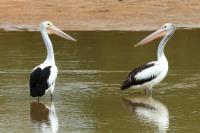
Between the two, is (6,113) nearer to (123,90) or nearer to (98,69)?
(123,90)

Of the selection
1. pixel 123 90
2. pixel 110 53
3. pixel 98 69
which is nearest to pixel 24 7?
pixel 110 53

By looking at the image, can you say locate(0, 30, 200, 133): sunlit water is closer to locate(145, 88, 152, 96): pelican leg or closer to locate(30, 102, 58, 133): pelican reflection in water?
locate(30, 102, 58, 133): pelican reflection in water

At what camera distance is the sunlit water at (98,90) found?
391 inches

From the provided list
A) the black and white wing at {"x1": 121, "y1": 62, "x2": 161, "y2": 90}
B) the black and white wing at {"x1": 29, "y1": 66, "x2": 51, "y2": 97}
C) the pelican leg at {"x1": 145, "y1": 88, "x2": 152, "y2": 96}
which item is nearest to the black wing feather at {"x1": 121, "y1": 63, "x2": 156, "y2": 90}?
the black and white wing at {"x1": 121, "y1": 62, "x2": 161, "y2": 90}

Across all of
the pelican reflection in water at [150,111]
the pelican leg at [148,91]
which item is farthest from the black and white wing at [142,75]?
the pelican reflection in water at [150,111]

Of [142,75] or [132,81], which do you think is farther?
[142,75]

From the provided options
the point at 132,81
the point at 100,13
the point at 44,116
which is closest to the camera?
the point at 44,116

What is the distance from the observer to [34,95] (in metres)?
11.0

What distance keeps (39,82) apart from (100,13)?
918 cm

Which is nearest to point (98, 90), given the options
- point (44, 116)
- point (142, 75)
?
point (142, 75)

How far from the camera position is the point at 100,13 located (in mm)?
20172

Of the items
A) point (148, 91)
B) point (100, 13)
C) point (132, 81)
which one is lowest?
point (100, 13)

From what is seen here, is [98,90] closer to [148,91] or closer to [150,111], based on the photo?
[148,91]

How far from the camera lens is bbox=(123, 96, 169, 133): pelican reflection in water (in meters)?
9.95
